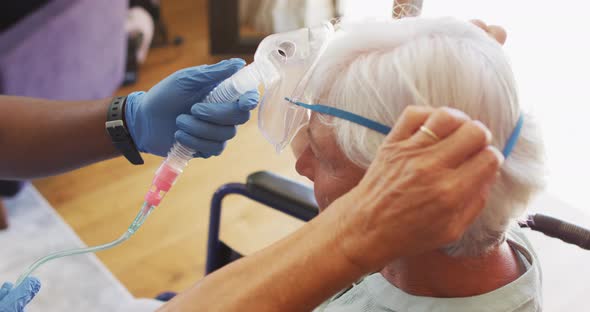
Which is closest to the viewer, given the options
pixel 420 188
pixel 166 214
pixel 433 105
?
pixel 420 188

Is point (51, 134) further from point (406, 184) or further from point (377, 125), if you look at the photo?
point (406, 184)

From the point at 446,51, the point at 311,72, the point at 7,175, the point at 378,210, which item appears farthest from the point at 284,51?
the point at 7,175

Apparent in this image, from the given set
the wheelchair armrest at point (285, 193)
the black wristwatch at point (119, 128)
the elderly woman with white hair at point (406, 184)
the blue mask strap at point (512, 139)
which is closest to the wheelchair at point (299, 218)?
the wheelchair armrest at point (285, 193)

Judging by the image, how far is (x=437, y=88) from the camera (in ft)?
2.52

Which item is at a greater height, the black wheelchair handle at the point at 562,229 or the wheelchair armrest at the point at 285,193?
the black wheelchair handle at the point at 562,229

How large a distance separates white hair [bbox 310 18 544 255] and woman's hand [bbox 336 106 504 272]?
0.14 m

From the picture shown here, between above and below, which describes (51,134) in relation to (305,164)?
below

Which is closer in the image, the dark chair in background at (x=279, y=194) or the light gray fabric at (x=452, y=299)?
the light gray fabric at (x=452, y=299)

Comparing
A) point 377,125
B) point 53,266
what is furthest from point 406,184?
point 53,266

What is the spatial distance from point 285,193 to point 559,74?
1.16 m

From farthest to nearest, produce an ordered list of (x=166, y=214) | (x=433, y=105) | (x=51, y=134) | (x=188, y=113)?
(x=166, y=214) → (x=51, y=134) → (x=188, y=113) → (x=433, y=105)

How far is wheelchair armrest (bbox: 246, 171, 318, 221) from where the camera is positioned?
1.27 metres

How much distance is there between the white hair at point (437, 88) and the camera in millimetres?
771

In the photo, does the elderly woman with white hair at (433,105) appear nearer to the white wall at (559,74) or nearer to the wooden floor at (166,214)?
the white wall at (559,74)
